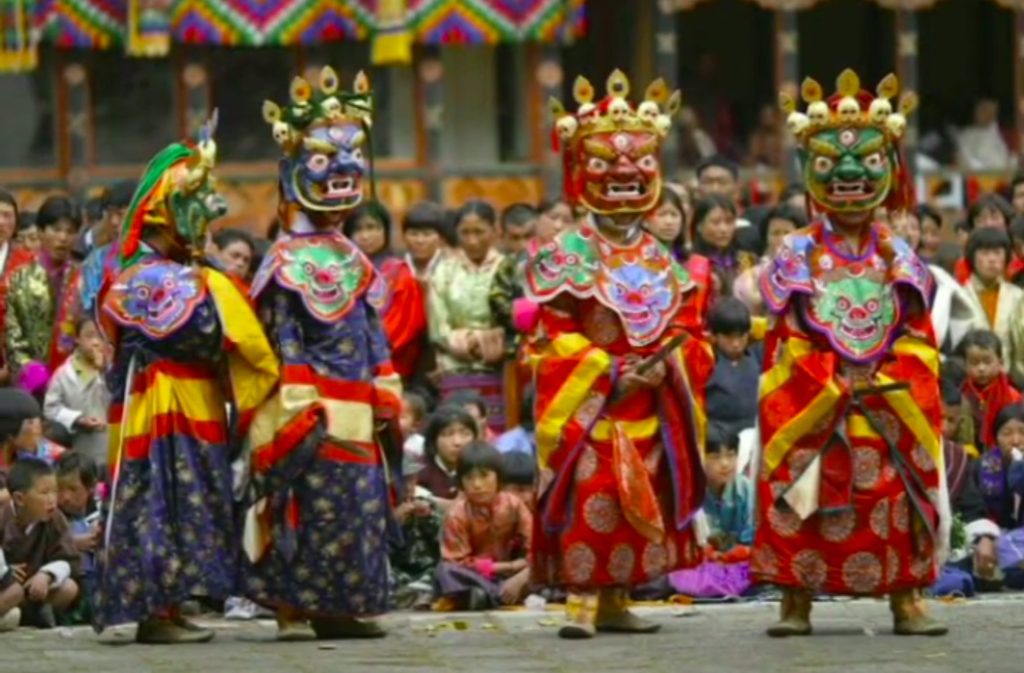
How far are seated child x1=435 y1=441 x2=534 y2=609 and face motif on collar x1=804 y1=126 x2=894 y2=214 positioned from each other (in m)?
2.25

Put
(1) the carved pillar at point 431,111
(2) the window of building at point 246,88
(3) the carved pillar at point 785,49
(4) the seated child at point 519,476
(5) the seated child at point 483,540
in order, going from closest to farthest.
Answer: (5) the seated child at point 483,540 → (4) the seated child at point 519,476 → (2) the window of building at point 246,88 → (1) the carved pillar at point 431,111 → (3) the carved pillar at point 785,49

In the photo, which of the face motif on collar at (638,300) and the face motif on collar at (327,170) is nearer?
the face motif on collar at (327,170)

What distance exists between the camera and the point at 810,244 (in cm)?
1399

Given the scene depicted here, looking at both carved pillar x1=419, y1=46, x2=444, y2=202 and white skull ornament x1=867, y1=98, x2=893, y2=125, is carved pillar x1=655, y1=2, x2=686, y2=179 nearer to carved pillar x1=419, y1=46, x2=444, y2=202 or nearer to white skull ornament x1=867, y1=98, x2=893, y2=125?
carved pillar x1=419, y1=46, x2=444, y2=202

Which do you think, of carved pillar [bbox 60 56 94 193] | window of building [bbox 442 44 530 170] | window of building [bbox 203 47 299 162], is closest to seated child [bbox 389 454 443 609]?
carved pillar [bbox 60 56 94 193]

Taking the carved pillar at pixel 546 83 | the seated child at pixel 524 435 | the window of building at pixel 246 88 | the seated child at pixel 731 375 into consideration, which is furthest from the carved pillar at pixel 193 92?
the seated child at pixel 731 375

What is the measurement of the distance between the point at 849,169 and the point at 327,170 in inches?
75.2

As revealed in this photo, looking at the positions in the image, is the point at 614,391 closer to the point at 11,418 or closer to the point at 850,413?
the point at 850,413

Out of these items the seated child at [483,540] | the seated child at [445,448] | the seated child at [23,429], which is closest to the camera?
the seated child at [483,540]

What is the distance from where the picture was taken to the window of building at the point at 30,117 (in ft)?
78.4

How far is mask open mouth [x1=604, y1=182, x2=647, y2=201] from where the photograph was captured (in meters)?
14.2

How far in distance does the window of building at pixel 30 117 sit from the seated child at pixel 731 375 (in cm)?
793

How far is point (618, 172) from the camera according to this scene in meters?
14.2

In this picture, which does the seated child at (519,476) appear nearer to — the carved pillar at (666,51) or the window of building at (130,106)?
the window of building at (130,106)
